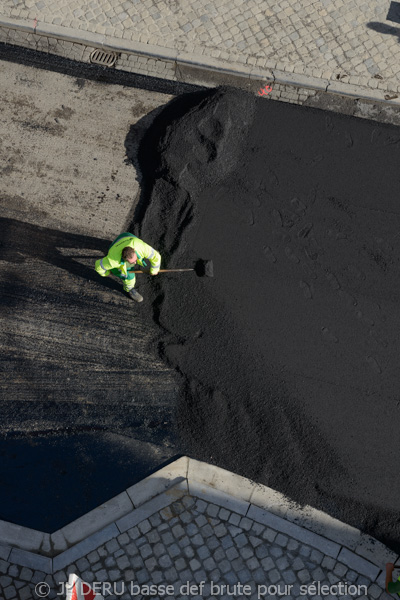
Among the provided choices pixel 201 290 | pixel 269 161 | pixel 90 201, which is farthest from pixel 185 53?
pixel 201 290

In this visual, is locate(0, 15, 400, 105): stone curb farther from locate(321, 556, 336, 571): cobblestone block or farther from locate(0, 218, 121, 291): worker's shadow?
locate(321, 556, 336, 571): cobblestone block

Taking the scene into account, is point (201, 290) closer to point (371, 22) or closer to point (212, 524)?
point (212, 524)

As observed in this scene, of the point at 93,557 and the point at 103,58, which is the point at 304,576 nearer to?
the point at 93,557

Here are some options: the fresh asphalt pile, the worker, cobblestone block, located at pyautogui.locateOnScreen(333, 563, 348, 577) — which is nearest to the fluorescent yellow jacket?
the fresh asphalt pile

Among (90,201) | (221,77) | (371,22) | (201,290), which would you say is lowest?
(201,290)

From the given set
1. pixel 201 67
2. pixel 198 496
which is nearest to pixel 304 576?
pixel 198 496

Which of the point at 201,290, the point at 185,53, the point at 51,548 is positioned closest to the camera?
the point at 51,548

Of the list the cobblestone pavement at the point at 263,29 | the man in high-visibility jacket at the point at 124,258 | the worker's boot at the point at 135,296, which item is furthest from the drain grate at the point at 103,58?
the worker's boot at the point at 135,296
